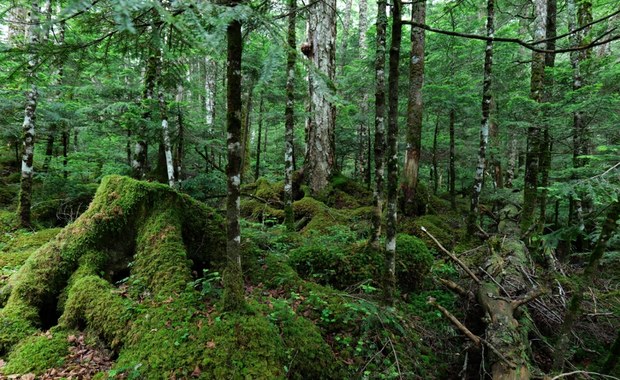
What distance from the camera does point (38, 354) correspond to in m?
3.52

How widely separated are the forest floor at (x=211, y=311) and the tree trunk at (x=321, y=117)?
5846 mm

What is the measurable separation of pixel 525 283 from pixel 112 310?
22.0ft

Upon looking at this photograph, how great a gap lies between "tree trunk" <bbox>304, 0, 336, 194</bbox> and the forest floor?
585 centimetres

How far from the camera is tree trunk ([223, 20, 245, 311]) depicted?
335 centimetres

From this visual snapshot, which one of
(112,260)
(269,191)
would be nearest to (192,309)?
(112,260)

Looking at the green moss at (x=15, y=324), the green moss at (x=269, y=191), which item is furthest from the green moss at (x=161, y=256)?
the green moss at (x=269, y=191)

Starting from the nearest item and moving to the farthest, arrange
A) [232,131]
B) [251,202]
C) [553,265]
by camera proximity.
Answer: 1. [232,131]
2. [553,265]
3. [251,202]

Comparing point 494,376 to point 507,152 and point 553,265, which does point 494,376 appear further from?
point 507,152

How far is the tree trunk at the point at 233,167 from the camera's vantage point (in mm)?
3352

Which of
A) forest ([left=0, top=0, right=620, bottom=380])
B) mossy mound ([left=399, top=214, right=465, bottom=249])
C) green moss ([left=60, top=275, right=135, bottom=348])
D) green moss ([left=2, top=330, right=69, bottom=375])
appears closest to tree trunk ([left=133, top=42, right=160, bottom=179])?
forest ([left=0, top=0, right=620, bottom=380])

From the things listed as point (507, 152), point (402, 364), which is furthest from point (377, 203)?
point (507, 152)

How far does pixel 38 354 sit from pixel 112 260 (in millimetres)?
1560

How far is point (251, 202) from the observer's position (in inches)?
474

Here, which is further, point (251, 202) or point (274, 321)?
point (251, 202)
